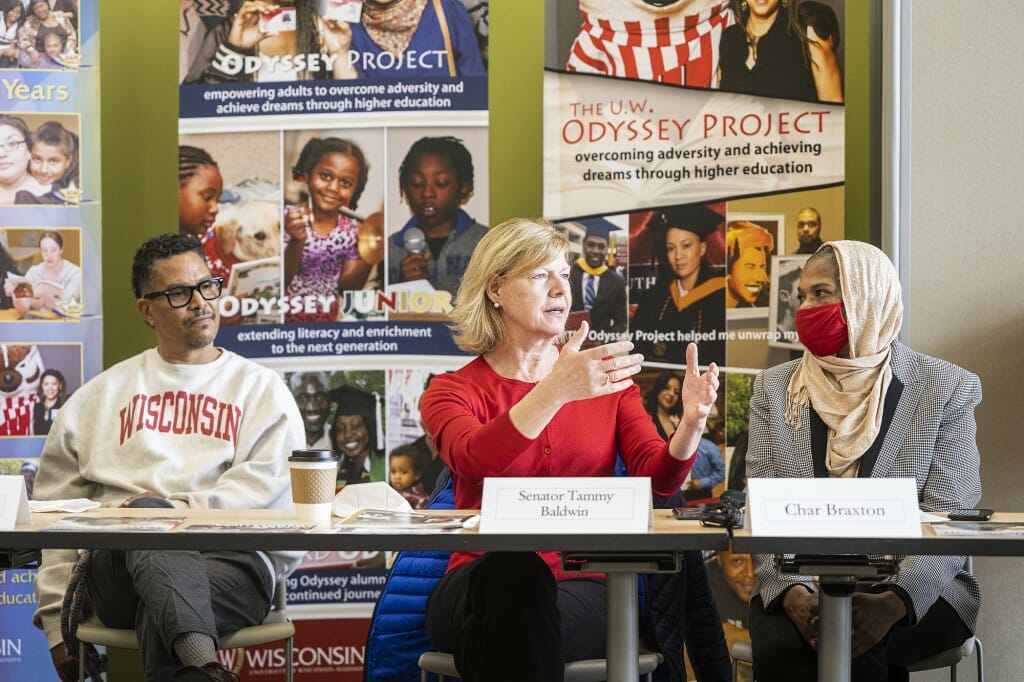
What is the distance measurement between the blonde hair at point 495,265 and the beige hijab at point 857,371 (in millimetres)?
712

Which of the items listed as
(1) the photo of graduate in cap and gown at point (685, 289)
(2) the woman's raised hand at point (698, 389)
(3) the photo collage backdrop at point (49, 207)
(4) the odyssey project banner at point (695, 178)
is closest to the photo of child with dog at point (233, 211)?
(3) the photo collage backdrop at point (49, 207)

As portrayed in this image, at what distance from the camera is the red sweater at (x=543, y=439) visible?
2.50 metres

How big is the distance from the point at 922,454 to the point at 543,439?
90cm

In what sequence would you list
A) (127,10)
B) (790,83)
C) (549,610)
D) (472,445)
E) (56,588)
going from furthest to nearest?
(127,10) → (790,83) → (56,588) → (472,445) → (549,610)

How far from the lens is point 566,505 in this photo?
197 cm

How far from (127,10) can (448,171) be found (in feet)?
4.86

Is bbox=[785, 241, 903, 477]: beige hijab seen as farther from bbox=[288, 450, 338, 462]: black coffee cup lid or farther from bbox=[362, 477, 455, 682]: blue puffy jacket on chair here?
bbox=[288, 450, 338, 462]: black coffee cup lid

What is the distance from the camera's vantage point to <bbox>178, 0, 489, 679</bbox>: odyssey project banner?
13.3 feet

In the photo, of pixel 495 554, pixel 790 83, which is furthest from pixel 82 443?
pixel 790 83

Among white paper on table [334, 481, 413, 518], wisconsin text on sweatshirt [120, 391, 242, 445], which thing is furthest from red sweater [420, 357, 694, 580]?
wisconsin text on sweatshirt [120, 391, 242, 445]

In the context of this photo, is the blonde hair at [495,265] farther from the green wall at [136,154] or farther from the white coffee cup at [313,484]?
the green wall at [136,154]

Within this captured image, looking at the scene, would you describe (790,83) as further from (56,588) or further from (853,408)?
(56,588)

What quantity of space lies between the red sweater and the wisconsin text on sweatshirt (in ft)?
2.35

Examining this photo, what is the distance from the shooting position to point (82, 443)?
10.6 ft
